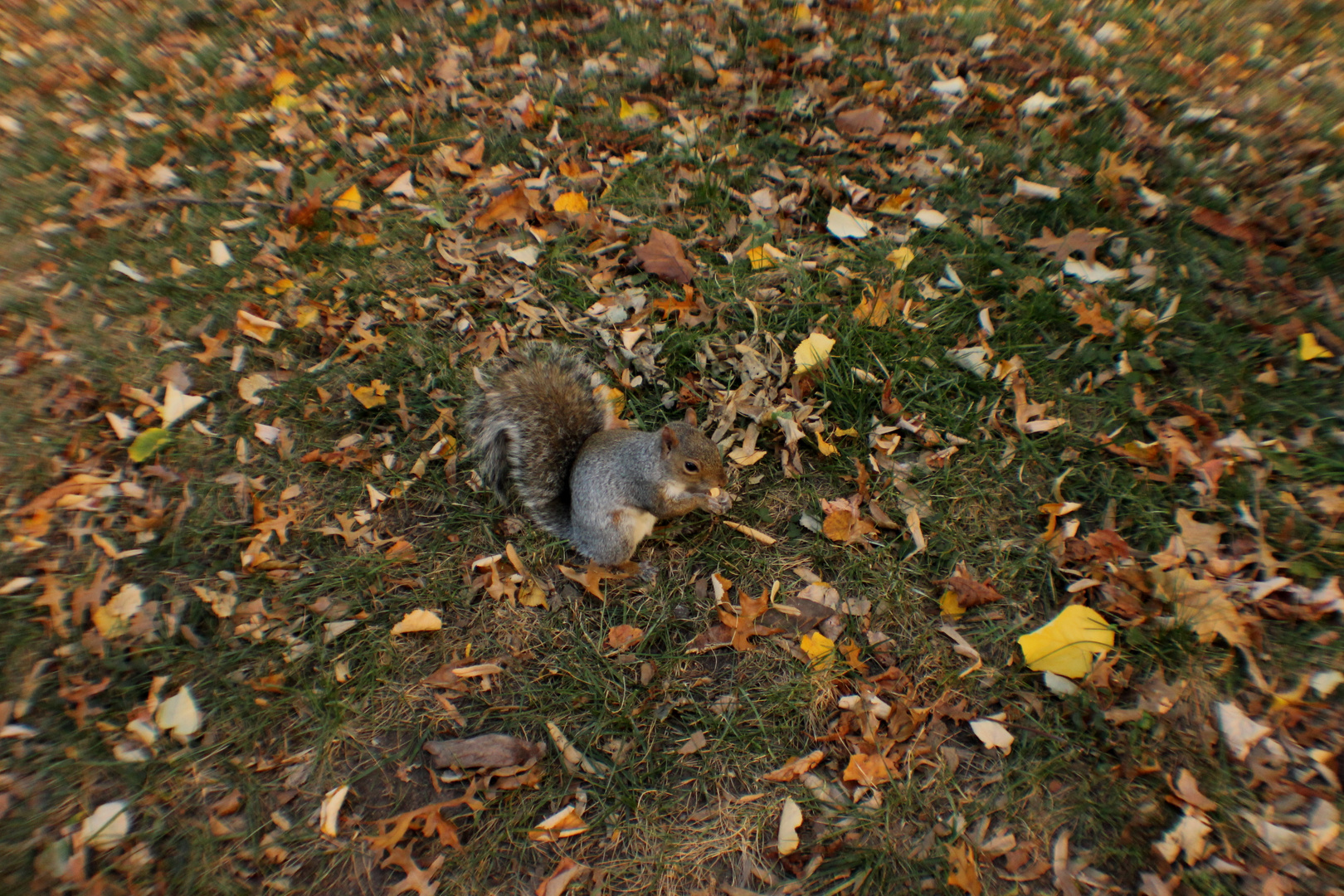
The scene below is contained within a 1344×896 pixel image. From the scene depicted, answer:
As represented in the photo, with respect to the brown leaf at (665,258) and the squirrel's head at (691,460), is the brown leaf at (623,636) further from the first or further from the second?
the brown leaf at (665,258)

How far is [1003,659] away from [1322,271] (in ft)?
7.23

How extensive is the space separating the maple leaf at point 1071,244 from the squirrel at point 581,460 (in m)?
1.92

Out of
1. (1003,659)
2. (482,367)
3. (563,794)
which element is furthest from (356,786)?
(1003,659)

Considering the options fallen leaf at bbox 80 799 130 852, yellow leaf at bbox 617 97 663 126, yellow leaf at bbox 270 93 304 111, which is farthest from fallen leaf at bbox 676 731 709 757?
yellow leaf at bbox 270 93 304 111

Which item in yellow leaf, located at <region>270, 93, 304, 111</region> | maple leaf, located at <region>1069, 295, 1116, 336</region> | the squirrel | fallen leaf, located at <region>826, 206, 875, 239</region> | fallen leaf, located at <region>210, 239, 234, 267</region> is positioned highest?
yellow leaf, located at <region>270, 93, 304, 111</region>

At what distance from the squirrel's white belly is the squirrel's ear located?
28 cm

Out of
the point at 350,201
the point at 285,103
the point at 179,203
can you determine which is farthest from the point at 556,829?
the point at 285,103

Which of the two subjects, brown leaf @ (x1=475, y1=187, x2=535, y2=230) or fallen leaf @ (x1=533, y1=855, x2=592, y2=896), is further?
brown leaf @ (x1=475, y1=187, x2=535, y2=230)

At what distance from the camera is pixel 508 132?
13.8 feet

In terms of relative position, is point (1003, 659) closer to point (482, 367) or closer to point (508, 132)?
point (482, 367)

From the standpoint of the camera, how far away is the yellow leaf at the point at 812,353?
121 inches

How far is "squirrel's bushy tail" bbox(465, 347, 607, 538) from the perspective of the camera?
9.04 feet

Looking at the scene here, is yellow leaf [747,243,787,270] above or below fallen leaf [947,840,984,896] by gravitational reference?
above

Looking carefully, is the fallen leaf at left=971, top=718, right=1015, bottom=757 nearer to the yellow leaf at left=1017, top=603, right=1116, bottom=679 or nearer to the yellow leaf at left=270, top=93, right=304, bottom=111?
the yellow leaf at left=1017, top=603, right=1116, bottom=679
